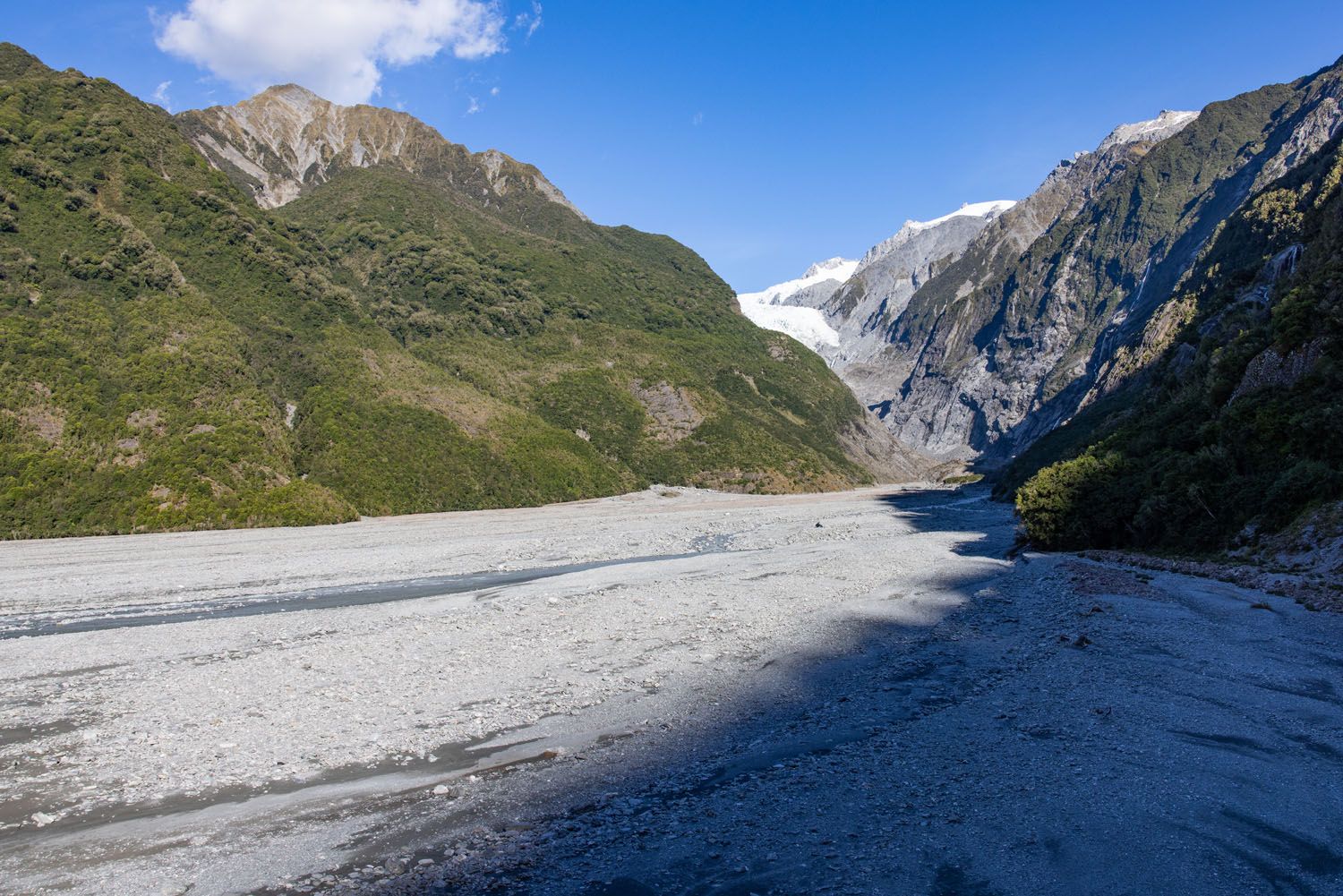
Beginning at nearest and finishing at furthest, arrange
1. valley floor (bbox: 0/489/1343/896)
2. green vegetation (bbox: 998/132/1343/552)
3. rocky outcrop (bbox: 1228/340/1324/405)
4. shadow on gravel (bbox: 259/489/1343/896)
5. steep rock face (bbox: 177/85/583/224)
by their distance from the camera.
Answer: shadow on gravel (bbox: 259/489/1343/896) < valley floor (bbox: 0/489/1343/896) < green vegetation (bbox: 998/132/1343/552) < rocky outcrop (bbox: 1228/340/1324/405) < steep rock face (bbox: 177/85/583/224)

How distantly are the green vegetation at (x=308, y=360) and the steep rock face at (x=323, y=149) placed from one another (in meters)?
23.7

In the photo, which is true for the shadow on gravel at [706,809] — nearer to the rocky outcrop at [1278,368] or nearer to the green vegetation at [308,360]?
the rocky outcrop at [1278,368]

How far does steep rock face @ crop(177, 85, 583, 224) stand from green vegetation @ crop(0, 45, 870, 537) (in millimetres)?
23669

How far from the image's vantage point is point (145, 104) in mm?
100188

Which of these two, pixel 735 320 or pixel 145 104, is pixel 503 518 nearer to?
pixel 145 104

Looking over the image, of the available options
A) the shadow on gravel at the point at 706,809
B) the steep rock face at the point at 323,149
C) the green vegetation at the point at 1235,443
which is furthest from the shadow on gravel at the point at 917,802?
the steep rock face at the point at 323,149

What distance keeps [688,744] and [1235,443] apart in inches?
1068

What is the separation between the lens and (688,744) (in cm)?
1187

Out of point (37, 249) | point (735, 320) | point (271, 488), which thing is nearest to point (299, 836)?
point (271, 488)

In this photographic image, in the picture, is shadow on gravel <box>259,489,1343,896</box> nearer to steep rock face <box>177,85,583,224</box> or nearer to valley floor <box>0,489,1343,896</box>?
valley floor <box>0,489,1343,896</box>

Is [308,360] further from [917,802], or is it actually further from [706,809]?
[917,802]

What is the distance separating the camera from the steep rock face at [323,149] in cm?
16575

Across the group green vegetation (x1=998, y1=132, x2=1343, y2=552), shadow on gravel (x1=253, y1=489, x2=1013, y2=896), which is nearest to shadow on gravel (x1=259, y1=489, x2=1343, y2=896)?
shadow on gravel (x1=253, y1=489, x2=1013, y2=896)

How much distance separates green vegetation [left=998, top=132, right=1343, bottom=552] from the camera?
25.7 meters
